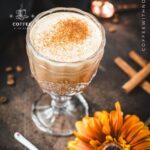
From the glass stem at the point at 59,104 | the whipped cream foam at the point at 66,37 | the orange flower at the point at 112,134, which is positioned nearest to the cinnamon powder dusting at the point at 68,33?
the whipped cream foam at the point at 66,37

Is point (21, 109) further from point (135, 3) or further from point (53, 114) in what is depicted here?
point (135, 3)

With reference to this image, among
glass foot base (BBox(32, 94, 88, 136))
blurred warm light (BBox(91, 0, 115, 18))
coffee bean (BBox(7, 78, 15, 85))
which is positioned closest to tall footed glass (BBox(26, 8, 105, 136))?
glass foot base (BBox(32, 94, 88, 136))

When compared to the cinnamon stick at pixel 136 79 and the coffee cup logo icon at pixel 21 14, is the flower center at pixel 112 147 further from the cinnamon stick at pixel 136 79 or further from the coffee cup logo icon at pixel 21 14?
the coffee cup logo icon at pixel 21 14

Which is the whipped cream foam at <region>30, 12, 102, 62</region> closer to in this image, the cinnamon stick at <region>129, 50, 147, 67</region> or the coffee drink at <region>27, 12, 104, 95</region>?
the coffee drink at <region>27, 12, 104, 95</region>

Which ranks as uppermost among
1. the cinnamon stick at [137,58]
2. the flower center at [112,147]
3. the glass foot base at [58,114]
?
the cinnamon stick at [137,58]

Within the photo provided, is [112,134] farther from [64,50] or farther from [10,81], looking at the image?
[10,81]
